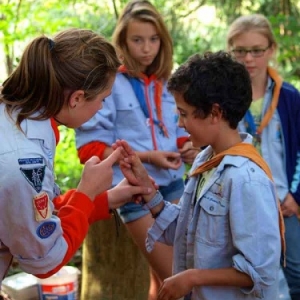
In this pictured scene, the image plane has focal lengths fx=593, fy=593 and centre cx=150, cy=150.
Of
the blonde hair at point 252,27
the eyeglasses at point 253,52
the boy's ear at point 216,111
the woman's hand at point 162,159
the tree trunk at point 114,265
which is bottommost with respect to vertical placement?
the tree trunk at point 114,265

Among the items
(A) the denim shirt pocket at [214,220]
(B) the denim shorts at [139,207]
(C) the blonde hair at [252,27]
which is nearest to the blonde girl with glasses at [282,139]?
(C) the blonde hair at [252,27]

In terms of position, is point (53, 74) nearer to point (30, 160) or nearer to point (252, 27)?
point (30, 160)

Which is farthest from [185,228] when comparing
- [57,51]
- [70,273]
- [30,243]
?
[70,273]

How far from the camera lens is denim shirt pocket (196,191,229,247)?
7.85ft

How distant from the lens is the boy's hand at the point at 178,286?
7.79 feet

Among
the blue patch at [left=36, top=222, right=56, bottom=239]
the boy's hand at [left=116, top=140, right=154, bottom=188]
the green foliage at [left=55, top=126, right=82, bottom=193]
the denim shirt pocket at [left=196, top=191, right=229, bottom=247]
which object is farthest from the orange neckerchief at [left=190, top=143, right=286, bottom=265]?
the green foliage at [left=55, top=126, right=82, bottom=193]

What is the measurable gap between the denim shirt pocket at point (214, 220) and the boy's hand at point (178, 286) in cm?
15

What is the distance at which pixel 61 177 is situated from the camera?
5.97 metres

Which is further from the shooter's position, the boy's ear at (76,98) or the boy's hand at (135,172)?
the boy's hand at (135,172)

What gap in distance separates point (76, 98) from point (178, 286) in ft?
2.80

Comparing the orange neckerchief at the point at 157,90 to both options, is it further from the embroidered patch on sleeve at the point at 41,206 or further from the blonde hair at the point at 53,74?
the embroidered patch on sleeve at the point at 41,206

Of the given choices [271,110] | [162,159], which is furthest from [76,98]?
[271,110]

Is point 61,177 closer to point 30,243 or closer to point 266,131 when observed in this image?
point 266,131

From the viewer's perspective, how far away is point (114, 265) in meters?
3.85
